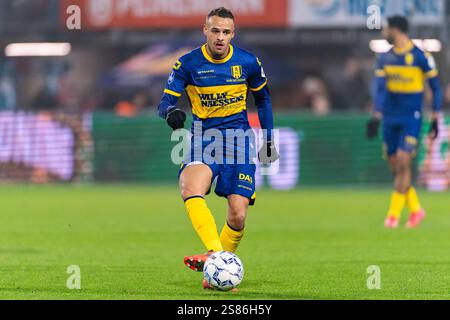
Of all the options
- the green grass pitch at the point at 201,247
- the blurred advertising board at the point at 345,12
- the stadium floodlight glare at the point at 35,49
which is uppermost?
the blurred advertising board at the point at 345,12

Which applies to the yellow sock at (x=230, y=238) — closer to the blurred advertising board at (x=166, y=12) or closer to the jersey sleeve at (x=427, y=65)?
the jersey sleeve at (x=427, y=65)

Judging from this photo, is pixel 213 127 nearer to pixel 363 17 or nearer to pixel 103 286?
pixel 103 286

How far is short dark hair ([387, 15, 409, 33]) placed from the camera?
52.7 ft

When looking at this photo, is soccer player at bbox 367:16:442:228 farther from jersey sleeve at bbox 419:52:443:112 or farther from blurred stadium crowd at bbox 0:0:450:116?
blurred stadium crowd at bbox 0:0:450:116

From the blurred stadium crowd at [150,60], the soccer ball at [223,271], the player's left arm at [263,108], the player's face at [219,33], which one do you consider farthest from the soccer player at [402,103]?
the blurred stadium crowd at [150,60]

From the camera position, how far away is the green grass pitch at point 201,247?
9.90 metres

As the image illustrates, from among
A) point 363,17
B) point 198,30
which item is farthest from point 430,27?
point 198,30

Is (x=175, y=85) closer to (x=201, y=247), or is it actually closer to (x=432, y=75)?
(x=201, y=247)

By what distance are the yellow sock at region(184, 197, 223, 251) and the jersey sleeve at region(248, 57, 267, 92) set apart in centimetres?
117

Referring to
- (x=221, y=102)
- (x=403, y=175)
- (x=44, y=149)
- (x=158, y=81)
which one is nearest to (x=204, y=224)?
(x=221, y=102)

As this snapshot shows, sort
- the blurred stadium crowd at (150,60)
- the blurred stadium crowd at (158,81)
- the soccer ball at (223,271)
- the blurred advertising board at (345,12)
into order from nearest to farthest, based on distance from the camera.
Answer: the soccer ball at (223,271) < the blurred stadium crowd at (158,81) < the blurred advertising board at (345,12) < the blurred stadium crowd at (150,60)

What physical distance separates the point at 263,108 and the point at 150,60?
17327 millimetres

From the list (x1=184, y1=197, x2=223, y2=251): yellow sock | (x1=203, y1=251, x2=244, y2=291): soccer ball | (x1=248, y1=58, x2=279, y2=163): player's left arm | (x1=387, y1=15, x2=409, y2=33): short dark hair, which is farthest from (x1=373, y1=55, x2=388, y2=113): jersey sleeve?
(x1=203, y1=251, x2=244, y2=291): soccer ball

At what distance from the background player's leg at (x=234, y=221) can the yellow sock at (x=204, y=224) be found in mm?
350
